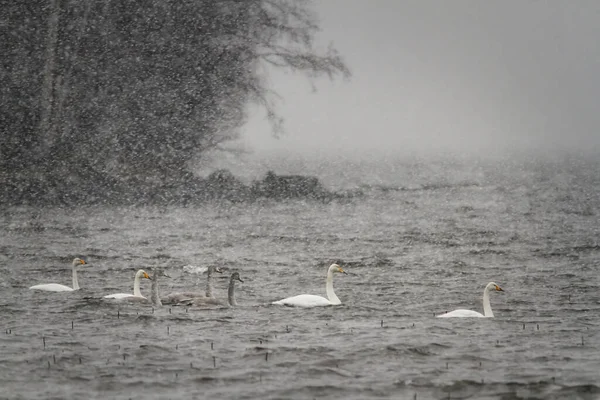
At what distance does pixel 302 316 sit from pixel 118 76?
1091 inches

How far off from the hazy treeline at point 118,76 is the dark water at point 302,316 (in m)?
3.29

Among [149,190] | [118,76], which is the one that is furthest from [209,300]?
[149,190]

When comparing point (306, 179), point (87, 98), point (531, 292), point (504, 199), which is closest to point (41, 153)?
point (87, 98)

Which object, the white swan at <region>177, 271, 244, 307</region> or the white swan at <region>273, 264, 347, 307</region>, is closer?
the white swan at <region>177, 271, 244, 307</region>

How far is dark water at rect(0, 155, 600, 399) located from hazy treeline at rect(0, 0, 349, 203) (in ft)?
10.8

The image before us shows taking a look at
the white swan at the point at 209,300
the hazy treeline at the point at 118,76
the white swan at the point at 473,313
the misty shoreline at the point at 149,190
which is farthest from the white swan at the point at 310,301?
the misty shoreline at the point at 149,190

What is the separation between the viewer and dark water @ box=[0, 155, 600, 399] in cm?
1255

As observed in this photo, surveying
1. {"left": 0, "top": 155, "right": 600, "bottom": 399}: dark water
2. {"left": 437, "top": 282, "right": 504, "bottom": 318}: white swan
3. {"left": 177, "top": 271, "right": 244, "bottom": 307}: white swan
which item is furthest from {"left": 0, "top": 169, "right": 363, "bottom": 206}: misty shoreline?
{"left": 437, "top": 282, "right": 504, "bottom": 318}: white swan

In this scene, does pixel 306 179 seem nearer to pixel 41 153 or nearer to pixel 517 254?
pixel 41 153

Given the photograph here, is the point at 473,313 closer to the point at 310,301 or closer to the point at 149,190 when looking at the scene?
the point at 310,301

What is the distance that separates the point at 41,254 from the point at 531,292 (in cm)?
1298

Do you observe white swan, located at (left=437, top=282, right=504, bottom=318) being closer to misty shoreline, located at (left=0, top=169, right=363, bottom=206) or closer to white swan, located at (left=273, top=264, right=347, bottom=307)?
white swan, located at (left=273, top=264, right=347, bottom=307)

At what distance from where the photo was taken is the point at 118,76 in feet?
141

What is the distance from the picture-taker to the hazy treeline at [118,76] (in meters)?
41.8
